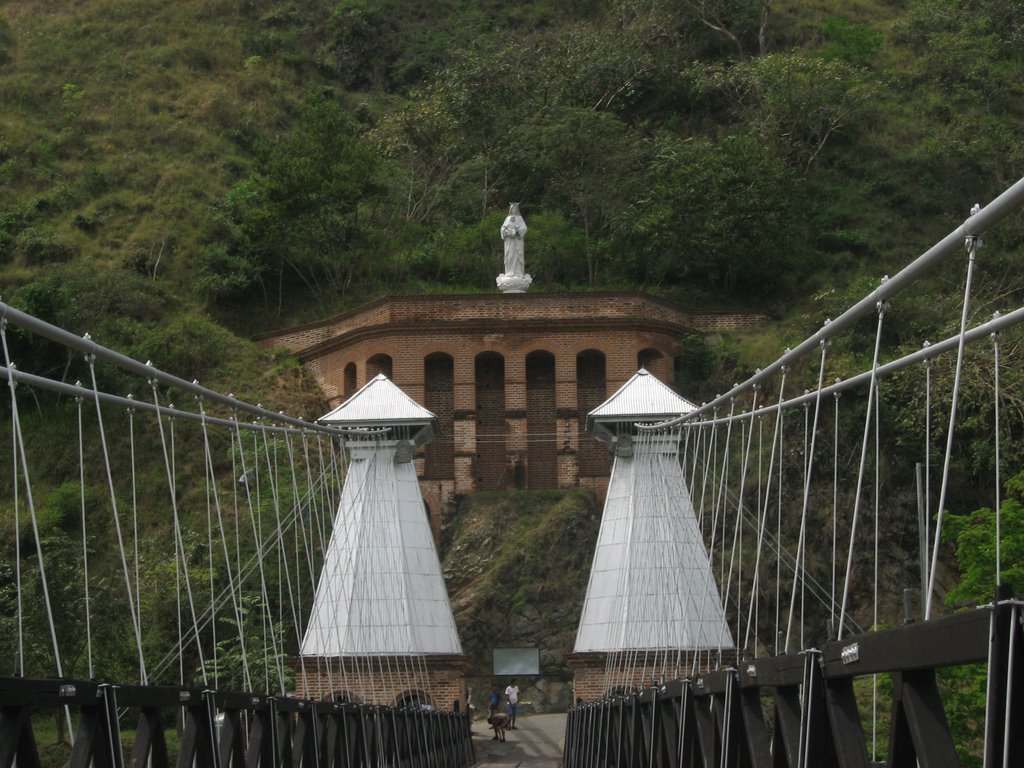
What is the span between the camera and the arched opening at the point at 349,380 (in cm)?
3781

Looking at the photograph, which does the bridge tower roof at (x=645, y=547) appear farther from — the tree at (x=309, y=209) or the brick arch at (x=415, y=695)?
the tree at (x=309, y=209)

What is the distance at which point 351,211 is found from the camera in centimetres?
4088

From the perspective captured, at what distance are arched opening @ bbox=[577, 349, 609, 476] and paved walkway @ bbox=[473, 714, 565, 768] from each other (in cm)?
720

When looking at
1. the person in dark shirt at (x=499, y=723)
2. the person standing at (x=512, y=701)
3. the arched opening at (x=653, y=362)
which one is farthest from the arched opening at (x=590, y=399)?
the person in dark shirt at (x=499, y=723)

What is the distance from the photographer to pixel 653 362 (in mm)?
37500

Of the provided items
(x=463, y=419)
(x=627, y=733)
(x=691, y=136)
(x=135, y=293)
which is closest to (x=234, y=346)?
(x=135, y=293)

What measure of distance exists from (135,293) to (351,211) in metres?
4.98

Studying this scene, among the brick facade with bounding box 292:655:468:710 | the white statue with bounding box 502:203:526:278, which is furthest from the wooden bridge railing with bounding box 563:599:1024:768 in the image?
the white statue with bounding box 502:203:526:278

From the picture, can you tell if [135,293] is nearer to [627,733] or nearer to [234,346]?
[234,346]

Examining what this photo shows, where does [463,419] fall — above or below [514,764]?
above

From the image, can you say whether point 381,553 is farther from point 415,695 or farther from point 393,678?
point 415,695

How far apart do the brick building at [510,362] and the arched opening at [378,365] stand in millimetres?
41

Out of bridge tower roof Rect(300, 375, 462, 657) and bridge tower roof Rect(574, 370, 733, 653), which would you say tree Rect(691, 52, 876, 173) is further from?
bridge tower roof Rect(300, 375, 462, 657)

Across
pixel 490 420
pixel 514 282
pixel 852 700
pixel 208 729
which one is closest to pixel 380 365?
pixel 490 420
